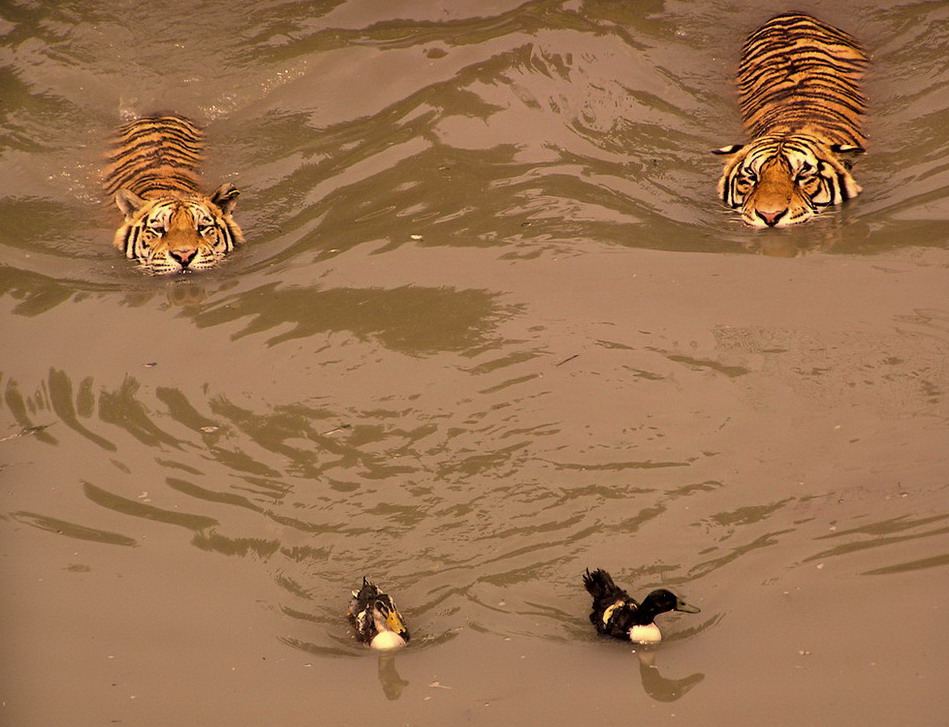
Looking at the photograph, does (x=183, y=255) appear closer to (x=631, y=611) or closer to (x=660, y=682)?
(x=631, y=611)

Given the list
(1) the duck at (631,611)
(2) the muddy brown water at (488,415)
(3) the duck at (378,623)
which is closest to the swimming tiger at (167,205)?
(2) the muddy brown water at (488,415)

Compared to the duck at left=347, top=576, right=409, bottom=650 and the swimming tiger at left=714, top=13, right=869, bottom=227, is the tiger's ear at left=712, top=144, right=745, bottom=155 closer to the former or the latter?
the swimming tiger at left=714, top=13, right=869, bottom=227

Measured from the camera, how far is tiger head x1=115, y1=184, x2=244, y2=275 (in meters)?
6.71

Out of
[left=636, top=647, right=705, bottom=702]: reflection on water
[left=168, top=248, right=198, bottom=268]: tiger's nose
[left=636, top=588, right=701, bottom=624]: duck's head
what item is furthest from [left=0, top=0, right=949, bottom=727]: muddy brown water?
[left=168, top=248, right=198, bottom=268]: tiger's nose

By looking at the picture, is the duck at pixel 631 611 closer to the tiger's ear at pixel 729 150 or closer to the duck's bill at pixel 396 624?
the duck's bill at pixel 396 624

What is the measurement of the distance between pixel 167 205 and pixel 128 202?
0.22 m

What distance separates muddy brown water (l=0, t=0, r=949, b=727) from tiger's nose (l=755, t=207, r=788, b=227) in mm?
211

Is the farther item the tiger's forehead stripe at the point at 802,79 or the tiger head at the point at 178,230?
the tiger's forehead stripe at the point at 802,79

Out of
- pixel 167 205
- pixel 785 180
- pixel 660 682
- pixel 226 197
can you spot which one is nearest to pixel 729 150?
pixel 785 180

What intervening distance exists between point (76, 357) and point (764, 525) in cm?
322

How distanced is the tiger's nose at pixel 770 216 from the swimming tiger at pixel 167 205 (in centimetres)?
284

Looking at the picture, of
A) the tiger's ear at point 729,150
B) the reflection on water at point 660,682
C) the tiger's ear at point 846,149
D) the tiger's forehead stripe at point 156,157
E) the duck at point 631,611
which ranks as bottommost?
the reflection on water at point 660,682

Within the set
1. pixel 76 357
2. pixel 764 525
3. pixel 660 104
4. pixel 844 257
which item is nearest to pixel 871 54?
pixel 660 104

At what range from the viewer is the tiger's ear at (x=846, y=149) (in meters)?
6.76
